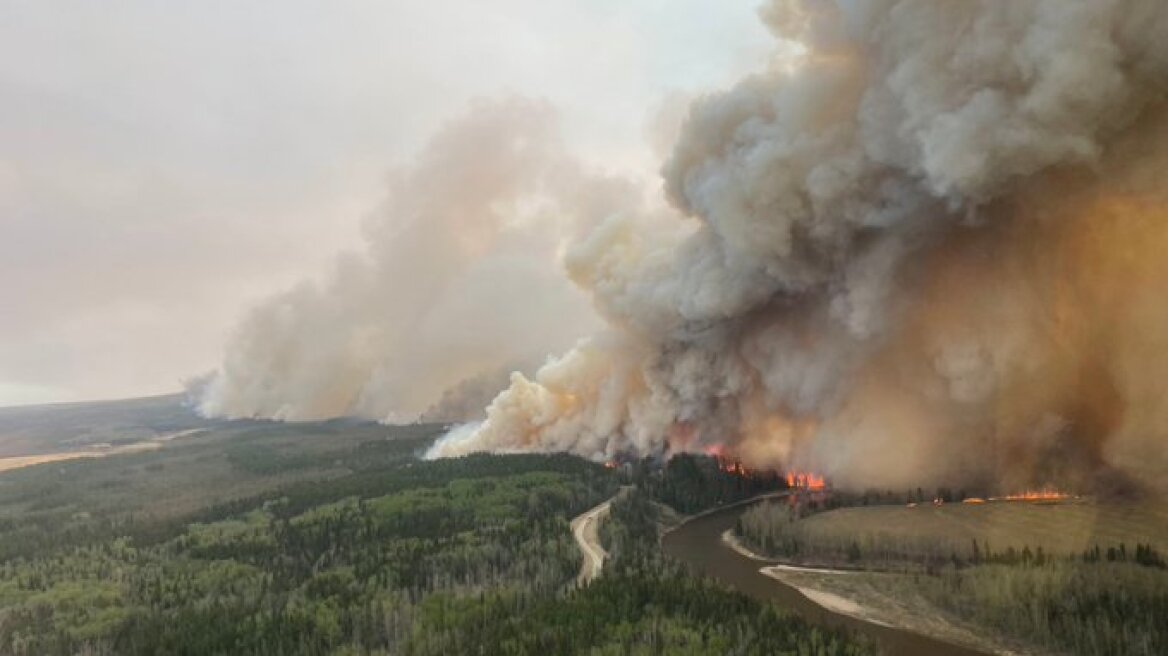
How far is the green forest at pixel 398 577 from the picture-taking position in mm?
70188

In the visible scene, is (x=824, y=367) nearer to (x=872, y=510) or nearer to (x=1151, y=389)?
(x=872, y=510)

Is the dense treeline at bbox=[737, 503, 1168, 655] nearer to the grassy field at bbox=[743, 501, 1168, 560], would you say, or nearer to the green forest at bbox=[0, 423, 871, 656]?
the grassy field at bbox=[743, 501, 1168, 560]

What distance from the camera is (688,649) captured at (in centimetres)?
6222

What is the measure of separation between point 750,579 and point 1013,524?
2968 centimetres

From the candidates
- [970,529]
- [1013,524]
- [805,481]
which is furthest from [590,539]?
[1013,524]

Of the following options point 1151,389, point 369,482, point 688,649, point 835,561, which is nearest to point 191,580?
point 369,482

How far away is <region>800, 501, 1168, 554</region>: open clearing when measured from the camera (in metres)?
78.8

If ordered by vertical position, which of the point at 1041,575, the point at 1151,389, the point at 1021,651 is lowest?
the point at 1021,651

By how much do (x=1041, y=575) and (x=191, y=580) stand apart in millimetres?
93943

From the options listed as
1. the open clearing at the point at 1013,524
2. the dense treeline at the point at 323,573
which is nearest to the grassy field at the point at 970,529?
the open clearing at the point at 1013,524

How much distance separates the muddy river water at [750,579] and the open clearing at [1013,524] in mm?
11777

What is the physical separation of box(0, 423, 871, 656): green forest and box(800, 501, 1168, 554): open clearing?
2585 centimetres

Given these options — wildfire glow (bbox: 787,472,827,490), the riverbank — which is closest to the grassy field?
the riverbank

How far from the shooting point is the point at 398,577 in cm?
9156
